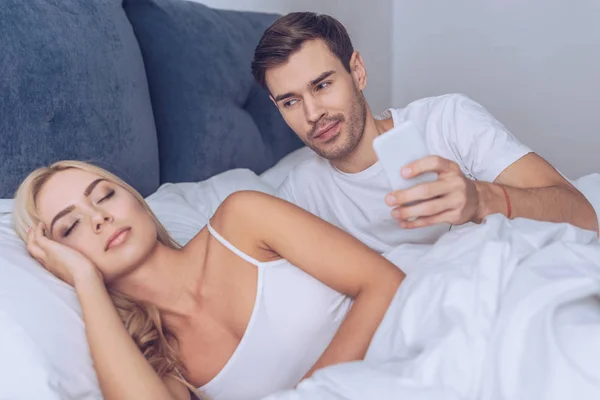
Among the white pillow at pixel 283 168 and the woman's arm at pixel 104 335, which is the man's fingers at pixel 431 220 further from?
the white pillow at pixel 283 168

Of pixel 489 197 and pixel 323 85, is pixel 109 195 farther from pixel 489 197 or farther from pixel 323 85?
pixel 489 197

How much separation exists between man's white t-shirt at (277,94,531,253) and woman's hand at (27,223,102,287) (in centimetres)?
60

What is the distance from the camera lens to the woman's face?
106cm

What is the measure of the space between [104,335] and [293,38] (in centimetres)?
72

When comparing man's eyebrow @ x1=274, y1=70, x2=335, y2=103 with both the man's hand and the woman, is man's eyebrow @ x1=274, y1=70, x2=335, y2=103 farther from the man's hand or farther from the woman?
the man's hand

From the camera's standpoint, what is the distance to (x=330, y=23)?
143cm

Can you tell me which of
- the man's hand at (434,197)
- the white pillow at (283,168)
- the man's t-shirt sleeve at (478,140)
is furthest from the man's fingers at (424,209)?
the white pillow at (283,168)

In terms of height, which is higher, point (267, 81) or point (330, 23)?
point (330, 23)

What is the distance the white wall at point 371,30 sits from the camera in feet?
8.67

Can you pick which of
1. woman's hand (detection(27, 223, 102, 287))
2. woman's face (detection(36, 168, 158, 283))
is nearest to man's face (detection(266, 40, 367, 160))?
woman's face (detection(36, 168, 158, 283))

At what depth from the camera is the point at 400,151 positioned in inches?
34.4

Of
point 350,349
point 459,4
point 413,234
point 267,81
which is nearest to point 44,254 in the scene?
point 350,349

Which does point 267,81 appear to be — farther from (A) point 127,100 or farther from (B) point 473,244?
(B) point 473,244

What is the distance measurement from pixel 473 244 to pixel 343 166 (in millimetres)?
537
